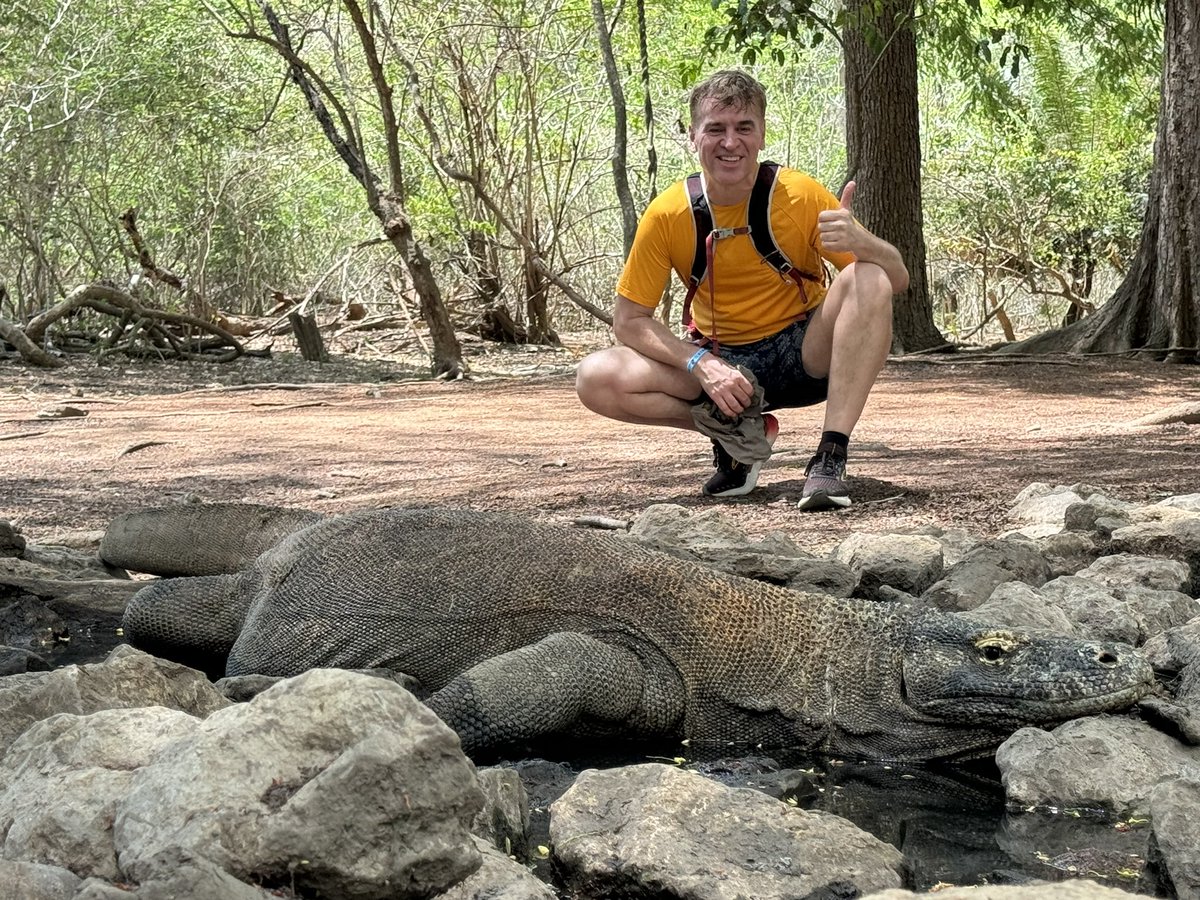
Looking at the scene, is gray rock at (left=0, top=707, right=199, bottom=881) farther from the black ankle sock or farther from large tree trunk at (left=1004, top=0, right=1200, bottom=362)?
large tree trunk at (left=1004, top=0, right=1200, bottom=362)

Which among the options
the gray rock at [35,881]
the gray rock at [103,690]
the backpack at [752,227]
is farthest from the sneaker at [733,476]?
the gray rock at [35,881]

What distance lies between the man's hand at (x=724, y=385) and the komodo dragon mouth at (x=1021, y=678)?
2.75 meters

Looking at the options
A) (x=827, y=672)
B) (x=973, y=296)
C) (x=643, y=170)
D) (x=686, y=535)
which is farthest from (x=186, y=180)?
(x=827, y=672)

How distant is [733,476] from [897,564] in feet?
6.02

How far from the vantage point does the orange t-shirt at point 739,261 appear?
5.64 meters

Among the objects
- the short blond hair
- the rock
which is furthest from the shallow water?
the short blond hair

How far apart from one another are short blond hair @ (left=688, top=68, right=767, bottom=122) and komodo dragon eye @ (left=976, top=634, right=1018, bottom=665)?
2946 millimetres

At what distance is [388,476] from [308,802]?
528 cm

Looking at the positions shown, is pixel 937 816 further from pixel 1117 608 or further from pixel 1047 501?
pixel 1047 501

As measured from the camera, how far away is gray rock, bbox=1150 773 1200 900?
218 cm

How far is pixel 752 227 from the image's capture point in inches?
222

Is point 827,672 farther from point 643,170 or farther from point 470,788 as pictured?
point 643,170

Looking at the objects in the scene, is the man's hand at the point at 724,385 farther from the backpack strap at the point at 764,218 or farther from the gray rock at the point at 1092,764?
the gray rock at the point at 1092,764

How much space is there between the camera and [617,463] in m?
7.20
